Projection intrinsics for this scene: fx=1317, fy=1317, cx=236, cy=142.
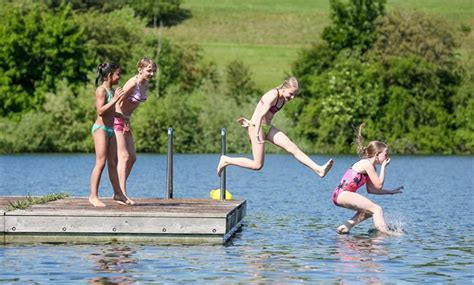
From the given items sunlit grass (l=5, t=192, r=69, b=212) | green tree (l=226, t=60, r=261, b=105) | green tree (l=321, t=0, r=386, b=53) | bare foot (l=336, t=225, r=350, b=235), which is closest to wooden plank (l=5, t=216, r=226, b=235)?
sunlit grass (l=5, t=192, r=69, b=212)

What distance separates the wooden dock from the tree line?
55799 millimetres

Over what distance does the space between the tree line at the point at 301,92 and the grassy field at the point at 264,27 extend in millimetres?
9822

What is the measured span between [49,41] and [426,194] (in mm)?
54374

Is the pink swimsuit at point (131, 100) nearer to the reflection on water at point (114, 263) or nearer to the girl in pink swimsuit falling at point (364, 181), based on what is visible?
the reflection on water at point (114, 263)

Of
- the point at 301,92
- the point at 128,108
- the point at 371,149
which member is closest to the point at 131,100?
the point at 128,108

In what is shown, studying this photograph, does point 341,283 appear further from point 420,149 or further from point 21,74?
point 21,74

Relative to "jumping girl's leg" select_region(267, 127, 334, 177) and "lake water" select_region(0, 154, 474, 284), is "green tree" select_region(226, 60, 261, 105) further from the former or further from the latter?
"jumping girl's leg" select_region(267, 127, 334, 177)

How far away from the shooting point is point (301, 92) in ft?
281

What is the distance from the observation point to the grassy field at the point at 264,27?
340 feet

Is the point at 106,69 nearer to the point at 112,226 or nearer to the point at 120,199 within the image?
the point at 112,226

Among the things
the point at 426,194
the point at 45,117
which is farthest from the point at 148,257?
the point at 45,117

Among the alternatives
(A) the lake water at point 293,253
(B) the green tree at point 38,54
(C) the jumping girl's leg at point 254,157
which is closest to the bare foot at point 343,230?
(A) the lake water at point 293,253

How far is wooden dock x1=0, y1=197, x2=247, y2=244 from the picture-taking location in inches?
722

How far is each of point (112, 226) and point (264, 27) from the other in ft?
317
